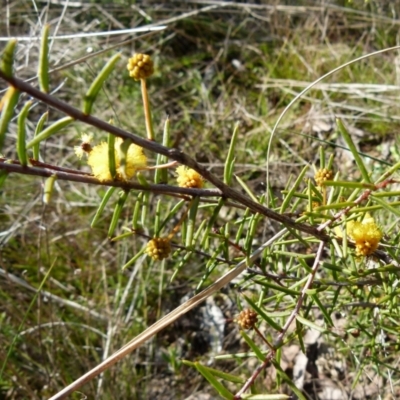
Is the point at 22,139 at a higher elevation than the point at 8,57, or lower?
lower

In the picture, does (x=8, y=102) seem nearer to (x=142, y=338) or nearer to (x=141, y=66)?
(x=141, y=66)

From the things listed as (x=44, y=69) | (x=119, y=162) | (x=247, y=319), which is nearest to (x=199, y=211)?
(x=247, y=319)

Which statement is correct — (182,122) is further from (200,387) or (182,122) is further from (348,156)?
(200,387)

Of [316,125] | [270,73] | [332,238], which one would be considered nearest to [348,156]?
[316,125]

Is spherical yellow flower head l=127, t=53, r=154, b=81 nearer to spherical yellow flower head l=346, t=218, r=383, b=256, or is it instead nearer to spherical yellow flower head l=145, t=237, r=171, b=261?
spherical yellow flower head l=145, t=237, r=171, b=261

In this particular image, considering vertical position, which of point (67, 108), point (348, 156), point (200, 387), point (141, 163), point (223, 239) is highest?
point (67, 108)

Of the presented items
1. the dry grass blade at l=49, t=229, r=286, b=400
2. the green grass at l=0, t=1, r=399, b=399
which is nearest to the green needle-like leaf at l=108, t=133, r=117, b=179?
the dry grass blade at l=49, t=229, r=286, b=400

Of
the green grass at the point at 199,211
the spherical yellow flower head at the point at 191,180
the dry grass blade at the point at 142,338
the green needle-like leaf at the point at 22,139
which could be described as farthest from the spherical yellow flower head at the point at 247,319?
the green needle-like leaf at the point at 22,139

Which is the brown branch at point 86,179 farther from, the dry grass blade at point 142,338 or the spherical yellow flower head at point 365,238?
the spherical yellow flower head at point 365,238
